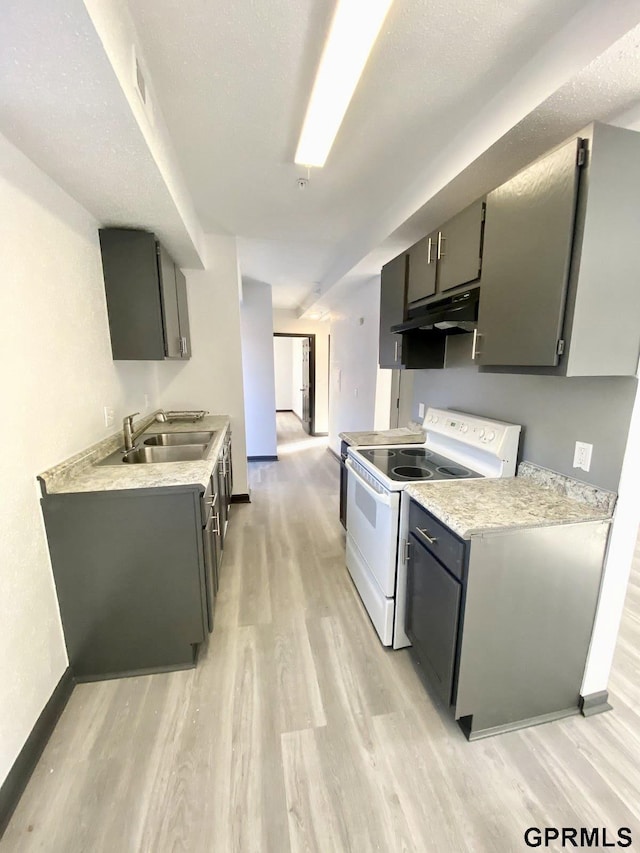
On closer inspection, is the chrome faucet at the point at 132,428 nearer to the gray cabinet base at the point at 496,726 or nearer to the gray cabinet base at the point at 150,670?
the gray cabinet base at the point at 150,670

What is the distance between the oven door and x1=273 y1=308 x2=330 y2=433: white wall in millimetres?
4859

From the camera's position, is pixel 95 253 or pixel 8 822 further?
pixel 95 253

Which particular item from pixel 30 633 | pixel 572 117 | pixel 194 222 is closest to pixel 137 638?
pixel 30 633

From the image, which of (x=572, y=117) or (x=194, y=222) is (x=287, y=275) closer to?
(x=194, y=222)

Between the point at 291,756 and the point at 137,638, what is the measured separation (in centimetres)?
87

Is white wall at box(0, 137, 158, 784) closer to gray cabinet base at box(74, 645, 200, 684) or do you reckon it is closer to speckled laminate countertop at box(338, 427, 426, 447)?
gray cabinet base at box(74, 645, 200, 684)

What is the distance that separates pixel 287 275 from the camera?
453 centimetres

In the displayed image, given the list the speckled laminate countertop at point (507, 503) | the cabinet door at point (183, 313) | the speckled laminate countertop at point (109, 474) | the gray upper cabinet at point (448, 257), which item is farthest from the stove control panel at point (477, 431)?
the cabinet door at point (183, 313)

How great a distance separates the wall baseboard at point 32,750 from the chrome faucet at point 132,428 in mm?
1186

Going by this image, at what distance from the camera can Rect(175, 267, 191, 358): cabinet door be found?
283 centimetres

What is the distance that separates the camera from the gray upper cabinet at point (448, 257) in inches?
64.4

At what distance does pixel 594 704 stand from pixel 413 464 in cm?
131

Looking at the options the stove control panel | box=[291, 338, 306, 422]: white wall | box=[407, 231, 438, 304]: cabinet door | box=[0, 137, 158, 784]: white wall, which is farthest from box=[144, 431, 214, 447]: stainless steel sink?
box=[291, 338, 306, 422]: white wall

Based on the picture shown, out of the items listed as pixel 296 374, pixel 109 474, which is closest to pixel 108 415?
pixel 109 474
